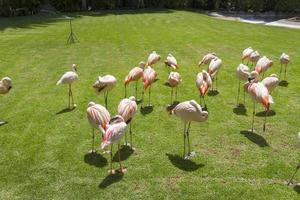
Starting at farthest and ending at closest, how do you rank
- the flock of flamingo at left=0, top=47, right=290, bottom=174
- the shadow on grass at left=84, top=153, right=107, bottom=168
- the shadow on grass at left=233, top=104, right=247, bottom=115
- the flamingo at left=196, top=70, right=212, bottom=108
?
1. the shadow on grass at left=233, top=104, right=247, bottom=115
2. the flamingo at left=196, top=70, right=212, bottom=108
3. the shadow on grass at left=84, top=153, right=107, bottom=168
4. the flock of flamingo at left=0, top=47, right=290, bottom=174

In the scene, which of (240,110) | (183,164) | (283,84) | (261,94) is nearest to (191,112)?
(183,164)

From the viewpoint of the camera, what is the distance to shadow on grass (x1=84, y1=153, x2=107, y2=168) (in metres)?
8.30

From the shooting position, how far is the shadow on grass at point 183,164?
816cm

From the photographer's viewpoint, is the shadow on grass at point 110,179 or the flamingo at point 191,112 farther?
the flamingo at point 191,112

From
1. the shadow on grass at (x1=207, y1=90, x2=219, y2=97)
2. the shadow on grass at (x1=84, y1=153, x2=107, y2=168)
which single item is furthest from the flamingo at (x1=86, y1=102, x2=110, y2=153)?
the shadow on grass at (x1=207, y1=90, x2=219, y2=97)

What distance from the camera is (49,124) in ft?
34.0

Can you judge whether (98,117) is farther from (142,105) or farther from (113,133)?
(142,105)

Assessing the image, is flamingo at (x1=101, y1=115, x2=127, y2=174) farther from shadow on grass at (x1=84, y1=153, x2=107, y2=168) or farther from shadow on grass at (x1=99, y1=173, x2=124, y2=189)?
shadow on grass at (x1=84, y1=153, x2=107, y2=168)

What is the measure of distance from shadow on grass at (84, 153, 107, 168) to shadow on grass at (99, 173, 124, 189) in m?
0.48

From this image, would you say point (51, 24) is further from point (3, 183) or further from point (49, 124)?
point (3, 183)

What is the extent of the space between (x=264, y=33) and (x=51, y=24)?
621 inches

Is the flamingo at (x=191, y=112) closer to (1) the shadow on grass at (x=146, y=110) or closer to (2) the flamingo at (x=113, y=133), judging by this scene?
(2) the flamingo at (x=113, y=133)

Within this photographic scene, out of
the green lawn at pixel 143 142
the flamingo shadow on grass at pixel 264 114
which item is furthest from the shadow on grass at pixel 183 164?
the flamingo shadow on grass at pixel 264 114

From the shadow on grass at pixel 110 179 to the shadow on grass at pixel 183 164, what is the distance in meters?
1.22
